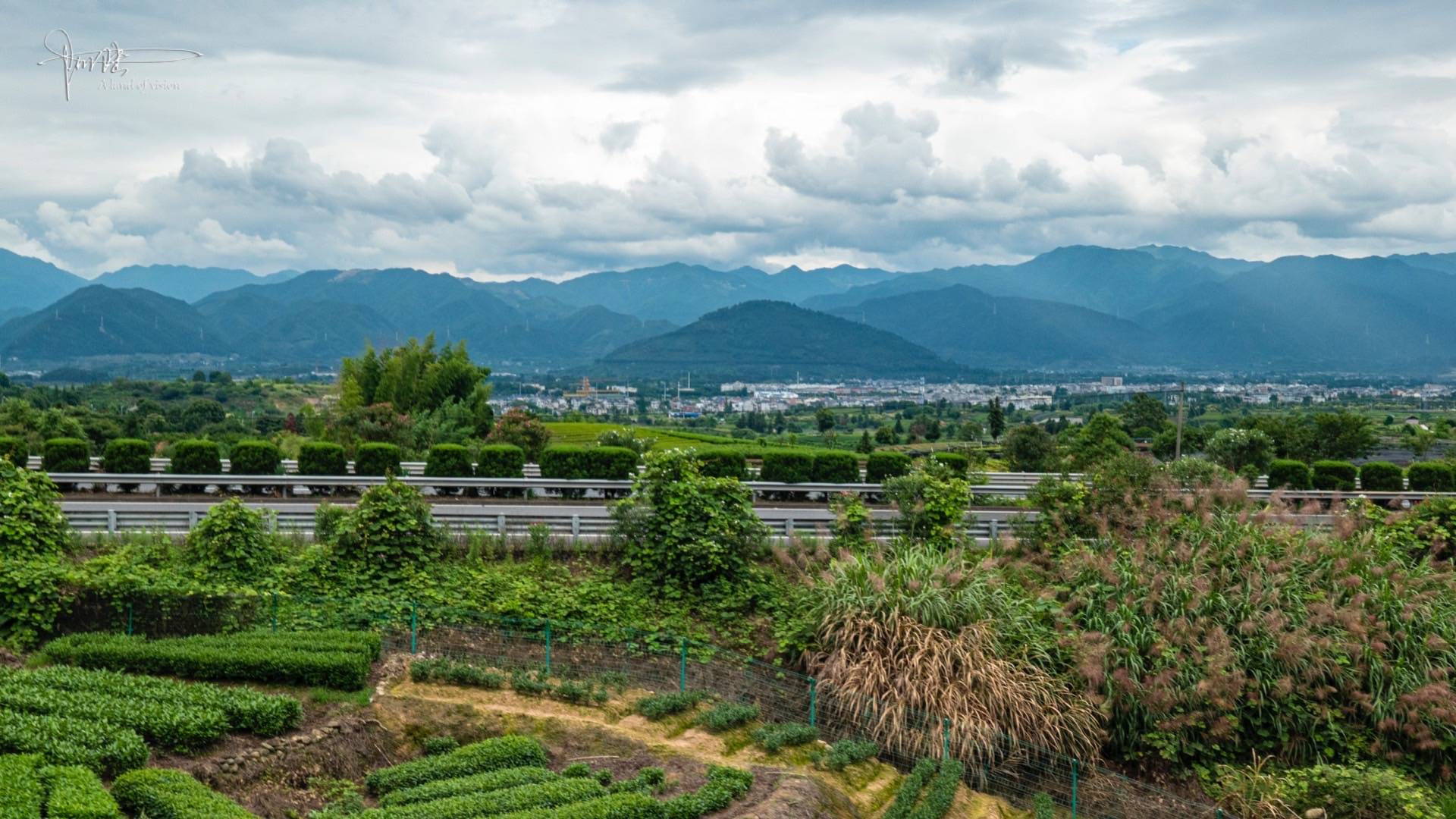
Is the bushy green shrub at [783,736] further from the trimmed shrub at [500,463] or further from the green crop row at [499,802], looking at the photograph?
the trimmed shrub at [500,463]

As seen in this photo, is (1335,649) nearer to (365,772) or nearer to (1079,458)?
(365,772)

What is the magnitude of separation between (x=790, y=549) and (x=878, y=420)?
9832cm

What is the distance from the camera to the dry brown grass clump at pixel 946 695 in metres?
12.9

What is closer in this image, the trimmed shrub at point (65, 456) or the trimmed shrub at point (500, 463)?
the trimmed shrub at point (65, 456)

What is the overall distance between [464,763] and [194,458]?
57.5ft

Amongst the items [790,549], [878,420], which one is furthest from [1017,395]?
[790,549]

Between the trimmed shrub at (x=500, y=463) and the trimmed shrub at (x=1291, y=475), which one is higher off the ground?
the trimmed shrub at (x=500, y=463)

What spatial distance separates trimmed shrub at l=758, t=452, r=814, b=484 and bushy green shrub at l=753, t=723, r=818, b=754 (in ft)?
47.4

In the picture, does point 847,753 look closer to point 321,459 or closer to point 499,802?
point 499,802

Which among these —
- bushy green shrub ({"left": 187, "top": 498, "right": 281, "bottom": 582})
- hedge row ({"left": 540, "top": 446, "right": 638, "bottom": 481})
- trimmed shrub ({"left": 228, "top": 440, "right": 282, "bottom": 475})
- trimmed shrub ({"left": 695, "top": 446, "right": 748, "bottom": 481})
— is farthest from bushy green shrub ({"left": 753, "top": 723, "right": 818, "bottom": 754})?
trimmed shrub ({"left": 228, "top": 440, "right": 282, "bottom": 475})

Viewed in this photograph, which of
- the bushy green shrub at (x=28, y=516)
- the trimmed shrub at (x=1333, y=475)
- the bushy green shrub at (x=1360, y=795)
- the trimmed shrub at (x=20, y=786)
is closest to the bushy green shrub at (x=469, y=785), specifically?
the trimmed shrub at (x=20, y=786)

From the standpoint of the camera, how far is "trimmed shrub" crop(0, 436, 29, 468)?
2334 centimetres

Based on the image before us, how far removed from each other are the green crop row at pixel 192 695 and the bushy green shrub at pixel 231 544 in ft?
12.0

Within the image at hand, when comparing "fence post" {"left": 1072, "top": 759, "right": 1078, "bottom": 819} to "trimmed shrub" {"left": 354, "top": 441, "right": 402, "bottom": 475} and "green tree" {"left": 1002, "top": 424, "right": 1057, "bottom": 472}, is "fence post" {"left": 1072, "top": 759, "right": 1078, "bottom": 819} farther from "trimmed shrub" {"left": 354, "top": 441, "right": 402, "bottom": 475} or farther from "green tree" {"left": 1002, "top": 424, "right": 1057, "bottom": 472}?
"green tree" {"left": 1002, "top": 424, "right": 1057, "bottom": 472}
